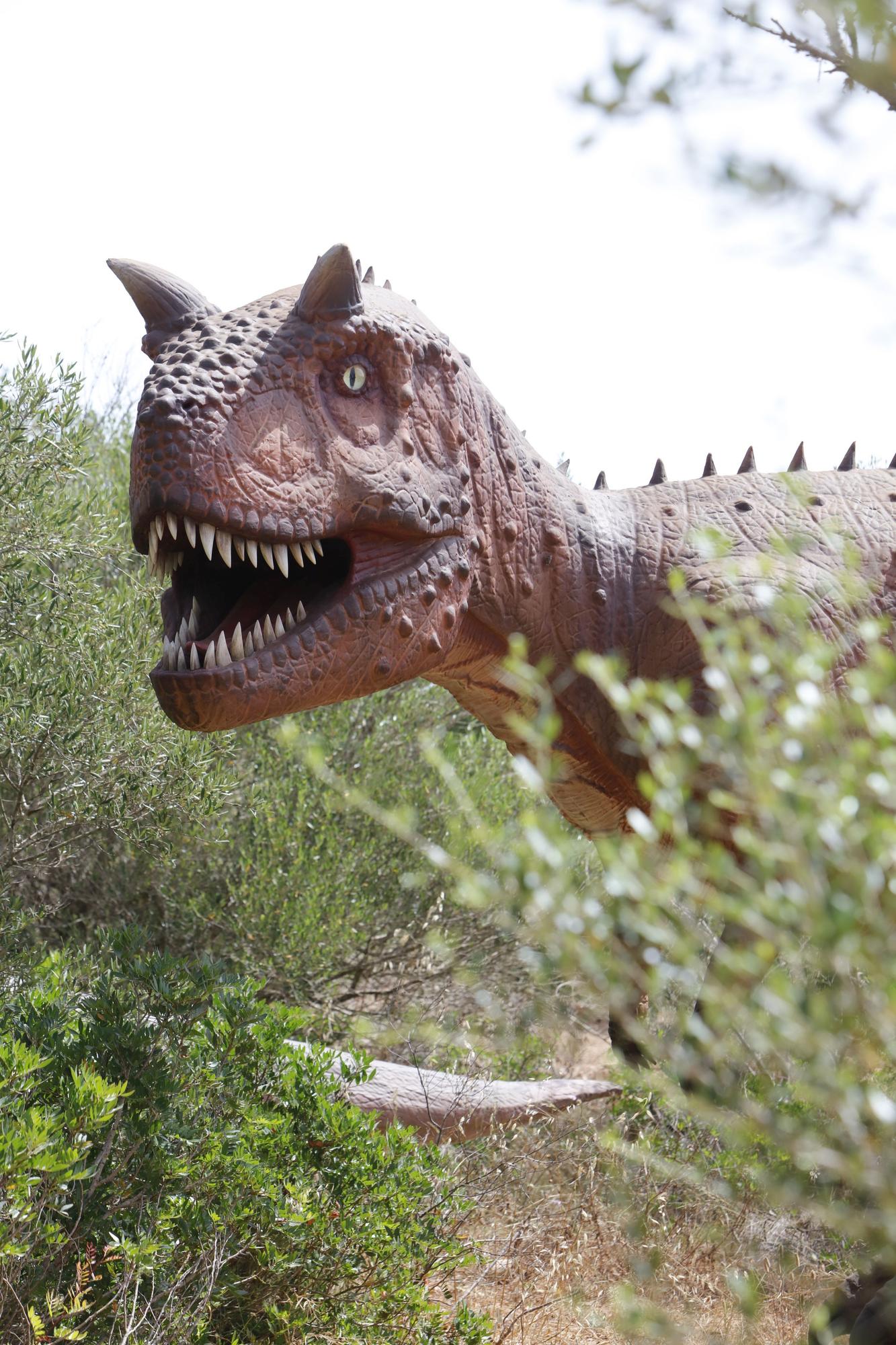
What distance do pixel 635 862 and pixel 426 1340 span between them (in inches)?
81.8

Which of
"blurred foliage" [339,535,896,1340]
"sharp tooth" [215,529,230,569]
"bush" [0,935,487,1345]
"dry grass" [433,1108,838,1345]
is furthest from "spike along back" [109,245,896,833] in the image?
"dry grass" [433,1108,838,1345]

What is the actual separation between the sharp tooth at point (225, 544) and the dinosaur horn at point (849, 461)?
2137 millimetres

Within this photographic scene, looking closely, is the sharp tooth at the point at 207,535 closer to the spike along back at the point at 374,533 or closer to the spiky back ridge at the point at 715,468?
the spike along back at the point at 374,533

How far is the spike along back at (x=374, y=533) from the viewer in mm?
2504

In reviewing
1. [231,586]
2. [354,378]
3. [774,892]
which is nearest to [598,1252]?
[231,586]

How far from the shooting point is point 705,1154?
3.82 m

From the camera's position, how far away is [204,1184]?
9.36ft

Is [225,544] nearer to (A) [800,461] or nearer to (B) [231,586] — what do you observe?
(B) [231,586]

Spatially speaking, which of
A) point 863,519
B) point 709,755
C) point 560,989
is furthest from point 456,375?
point 560,989

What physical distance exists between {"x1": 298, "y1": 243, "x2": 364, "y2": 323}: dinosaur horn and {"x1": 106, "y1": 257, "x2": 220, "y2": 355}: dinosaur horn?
0.83ft

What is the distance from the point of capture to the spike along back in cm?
250

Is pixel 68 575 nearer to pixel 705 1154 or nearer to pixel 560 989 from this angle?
pixel 705 1154

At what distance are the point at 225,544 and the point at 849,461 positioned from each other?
2248mm

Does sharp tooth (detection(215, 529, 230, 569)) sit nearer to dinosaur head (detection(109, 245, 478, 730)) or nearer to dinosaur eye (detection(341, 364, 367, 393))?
dinosaur head (detection(109, 245, 478, 730))
